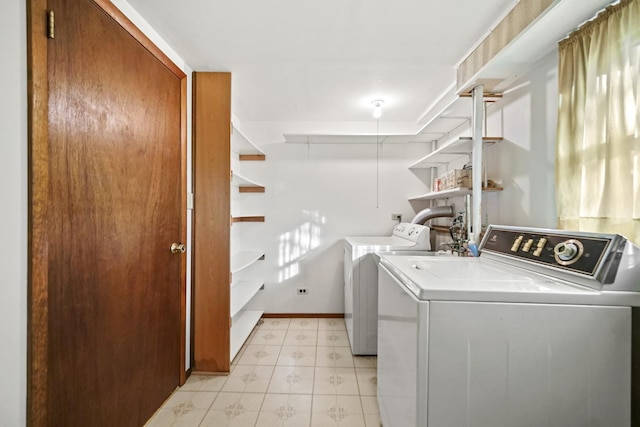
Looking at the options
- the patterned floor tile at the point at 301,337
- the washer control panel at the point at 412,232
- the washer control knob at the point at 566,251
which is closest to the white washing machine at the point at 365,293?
the washer control panel at the point at 412,232

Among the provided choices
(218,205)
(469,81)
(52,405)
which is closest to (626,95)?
(469,81)

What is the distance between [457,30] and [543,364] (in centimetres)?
166

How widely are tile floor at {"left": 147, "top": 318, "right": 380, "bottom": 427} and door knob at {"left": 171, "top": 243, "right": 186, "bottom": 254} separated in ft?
3.15

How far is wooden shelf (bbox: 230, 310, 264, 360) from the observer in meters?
2.19

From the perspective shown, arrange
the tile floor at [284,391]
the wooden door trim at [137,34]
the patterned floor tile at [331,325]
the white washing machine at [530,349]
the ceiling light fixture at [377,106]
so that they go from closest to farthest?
the white washing machine at [530,349], the wooden door trim at [137,34], the tile floor at [284,391], the ceiling light fixture at [377,106], the patterned floor tile at [331,325]

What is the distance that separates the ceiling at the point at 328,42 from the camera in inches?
52.1

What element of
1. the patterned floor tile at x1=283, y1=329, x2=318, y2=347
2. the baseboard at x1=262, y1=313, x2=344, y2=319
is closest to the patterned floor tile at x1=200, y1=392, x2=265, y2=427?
the patterned floor tile at x1=283, y1=329, x2=318, y2=347

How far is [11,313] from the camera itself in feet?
2.76

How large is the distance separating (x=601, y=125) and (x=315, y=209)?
2342 mm

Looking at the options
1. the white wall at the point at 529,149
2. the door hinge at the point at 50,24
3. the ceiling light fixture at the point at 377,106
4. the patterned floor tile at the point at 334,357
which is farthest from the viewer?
the ceiling light fixture at the point at 377,106

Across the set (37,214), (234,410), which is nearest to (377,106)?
(37,214)

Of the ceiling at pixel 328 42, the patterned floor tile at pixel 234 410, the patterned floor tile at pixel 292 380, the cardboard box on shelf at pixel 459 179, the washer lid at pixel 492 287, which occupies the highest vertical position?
the ceiling at pixel 328 42

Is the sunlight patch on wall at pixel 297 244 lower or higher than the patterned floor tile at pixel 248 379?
higher

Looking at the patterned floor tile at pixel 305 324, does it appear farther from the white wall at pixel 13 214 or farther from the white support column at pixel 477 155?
the white wall at pixel 13 214
